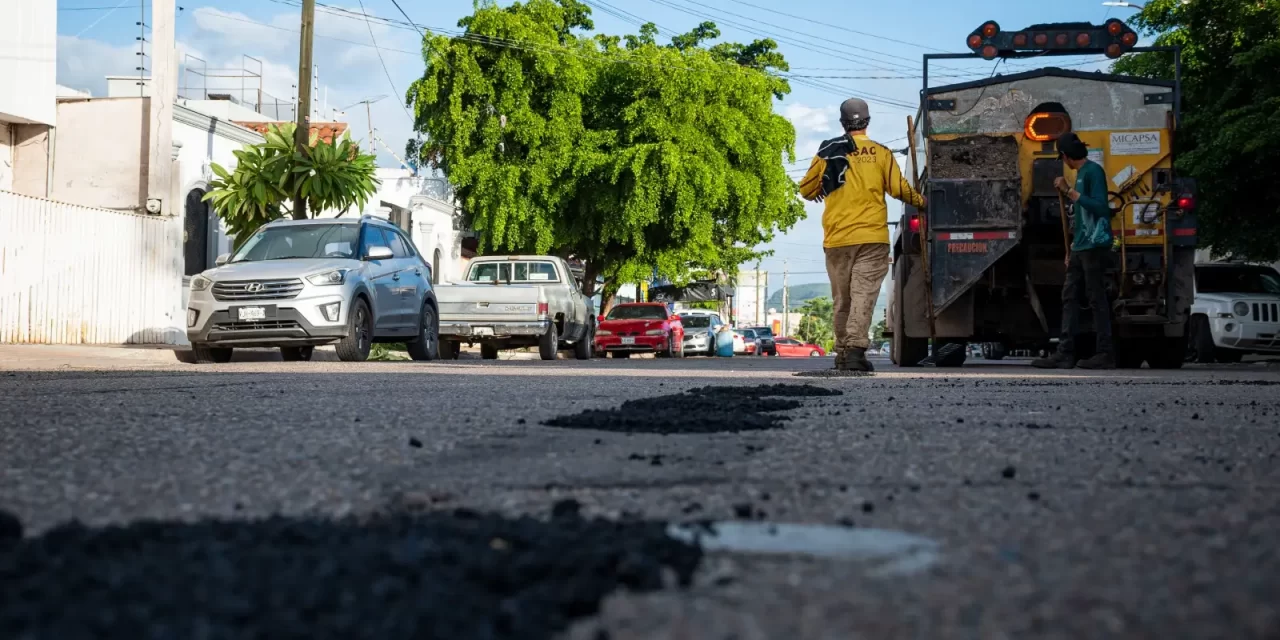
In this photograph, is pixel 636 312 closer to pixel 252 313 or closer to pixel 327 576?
pixel 252 313

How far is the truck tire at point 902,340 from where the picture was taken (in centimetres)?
1391

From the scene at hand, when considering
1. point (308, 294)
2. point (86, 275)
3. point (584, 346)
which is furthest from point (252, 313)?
point (584, 346)

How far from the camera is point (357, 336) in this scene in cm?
1467

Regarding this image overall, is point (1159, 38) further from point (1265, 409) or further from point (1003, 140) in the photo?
point (1265, 409)

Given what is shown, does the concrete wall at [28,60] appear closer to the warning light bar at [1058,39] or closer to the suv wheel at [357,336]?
the suv wheel at [357,336]

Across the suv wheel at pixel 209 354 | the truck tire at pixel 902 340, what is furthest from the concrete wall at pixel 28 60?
the truck tire at pixel 902 340

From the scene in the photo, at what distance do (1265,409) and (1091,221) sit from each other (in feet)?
18.2

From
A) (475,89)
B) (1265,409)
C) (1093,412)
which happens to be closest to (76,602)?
(1093,412)

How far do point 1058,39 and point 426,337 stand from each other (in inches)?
342

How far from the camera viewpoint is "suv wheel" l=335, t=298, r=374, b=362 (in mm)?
14461

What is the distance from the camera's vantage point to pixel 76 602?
1.87 metres

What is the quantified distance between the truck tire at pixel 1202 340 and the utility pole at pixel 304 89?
46.6ft

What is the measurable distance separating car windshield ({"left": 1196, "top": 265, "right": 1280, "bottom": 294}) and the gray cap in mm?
13122

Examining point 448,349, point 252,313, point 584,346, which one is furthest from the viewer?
point 584,346
